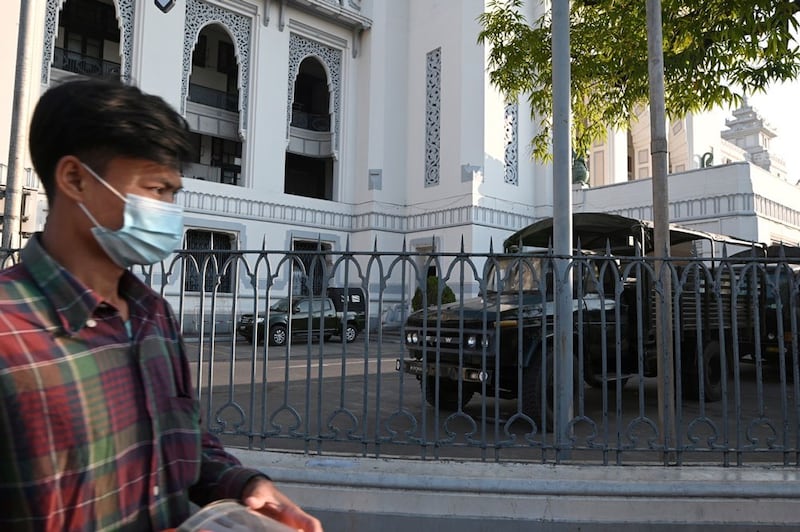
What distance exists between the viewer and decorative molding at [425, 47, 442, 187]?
21.6 m

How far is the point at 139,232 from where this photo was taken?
121 centimetres

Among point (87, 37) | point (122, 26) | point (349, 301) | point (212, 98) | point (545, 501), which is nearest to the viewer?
point (545, 501)

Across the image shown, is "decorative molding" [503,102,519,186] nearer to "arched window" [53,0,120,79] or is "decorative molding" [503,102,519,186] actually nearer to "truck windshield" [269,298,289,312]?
"arched window" [53,0,120,79]

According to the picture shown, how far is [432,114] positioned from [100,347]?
2161 centimetres

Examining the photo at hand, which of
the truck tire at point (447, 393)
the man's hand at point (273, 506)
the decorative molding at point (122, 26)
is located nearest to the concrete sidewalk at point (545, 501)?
the man's hand at point (273, 506)

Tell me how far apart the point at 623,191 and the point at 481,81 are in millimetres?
6375

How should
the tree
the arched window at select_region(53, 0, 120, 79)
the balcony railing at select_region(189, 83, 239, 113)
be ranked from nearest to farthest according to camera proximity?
the tree < the arched window at select_region(53, 0, 120, 79) < the balcony railing at select_region(189, 83, 239, 113)

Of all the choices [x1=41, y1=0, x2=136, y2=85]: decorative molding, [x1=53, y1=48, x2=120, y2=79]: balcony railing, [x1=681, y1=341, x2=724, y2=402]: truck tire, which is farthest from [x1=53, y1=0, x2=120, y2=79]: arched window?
[x1=681, y1=341, x2=724, y2=402]: truck tire

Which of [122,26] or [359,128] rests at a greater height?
[122,26]

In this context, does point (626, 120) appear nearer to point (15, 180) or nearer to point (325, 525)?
point (325, 525)

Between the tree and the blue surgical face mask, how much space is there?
17.2 ft

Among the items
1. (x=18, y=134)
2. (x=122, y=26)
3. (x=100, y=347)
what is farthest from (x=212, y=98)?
(x=100, y=347)

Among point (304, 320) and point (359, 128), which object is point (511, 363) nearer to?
point (304, 320)

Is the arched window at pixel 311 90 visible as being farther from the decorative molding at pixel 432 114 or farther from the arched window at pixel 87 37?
the arched window at pixel 87 37
